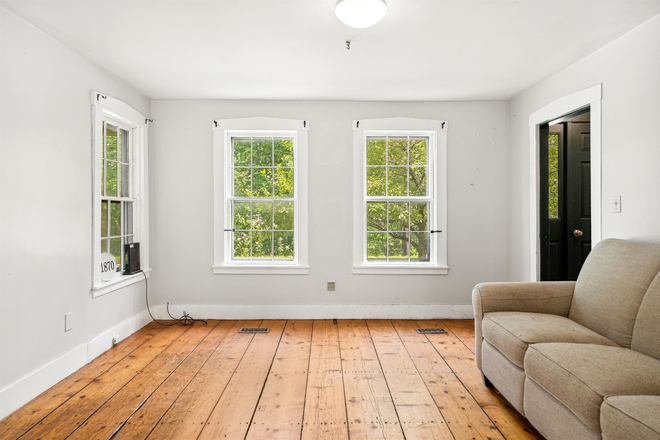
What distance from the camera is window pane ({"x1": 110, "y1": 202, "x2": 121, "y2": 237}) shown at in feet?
11.5

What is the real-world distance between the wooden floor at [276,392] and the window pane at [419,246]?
0.95 m

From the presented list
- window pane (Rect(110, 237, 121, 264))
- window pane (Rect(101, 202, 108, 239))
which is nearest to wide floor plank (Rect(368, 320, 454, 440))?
window pane (Rect(110, 237, 121, 264))

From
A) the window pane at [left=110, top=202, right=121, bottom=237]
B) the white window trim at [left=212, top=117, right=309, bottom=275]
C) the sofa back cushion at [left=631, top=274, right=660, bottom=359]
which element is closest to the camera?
the sofa back cushion at [left=631, top=274, right=660, bottom=359]

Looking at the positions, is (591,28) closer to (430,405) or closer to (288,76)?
(288,76)

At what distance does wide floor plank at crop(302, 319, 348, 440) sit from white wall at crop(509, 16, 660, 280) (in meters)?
2.30

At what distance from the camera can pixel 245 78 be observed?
3432 mm

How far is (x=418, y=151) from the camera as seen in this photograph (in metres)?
4.25

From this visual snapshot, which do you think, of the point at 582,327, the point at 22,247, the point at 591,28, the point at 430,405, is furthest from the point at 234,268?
the point at 591,28

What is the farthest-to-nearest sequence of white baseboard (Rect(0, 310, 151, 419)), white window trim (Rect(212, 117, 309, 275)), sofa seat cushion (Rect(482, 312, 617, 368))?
1. white window trim (Rect(212, 117, 309, 275))
2. white baseboard (Rect(0, 310, 151, 419))
3. sofa seat cushion (Rect(482, 312, 617, 368))

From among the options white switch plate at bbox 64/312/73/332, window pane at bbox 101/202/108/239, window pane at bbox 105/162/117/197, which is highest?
window pane at bbox 105/162/117/197

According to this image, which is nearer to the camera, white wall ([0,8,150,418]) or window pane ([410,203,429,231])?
white wall ([0,8,150,418])

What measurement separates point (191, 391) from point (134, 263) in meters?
1.82

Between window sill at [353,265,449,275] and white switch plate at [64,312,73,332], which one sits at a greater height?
window sill at [353,265,449,275]

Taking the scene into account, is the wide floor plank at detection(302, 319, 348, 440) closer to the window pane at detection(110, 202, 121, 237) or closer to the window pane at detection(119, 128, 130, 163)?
the window pane at detection(110, 202, 121, 237)
